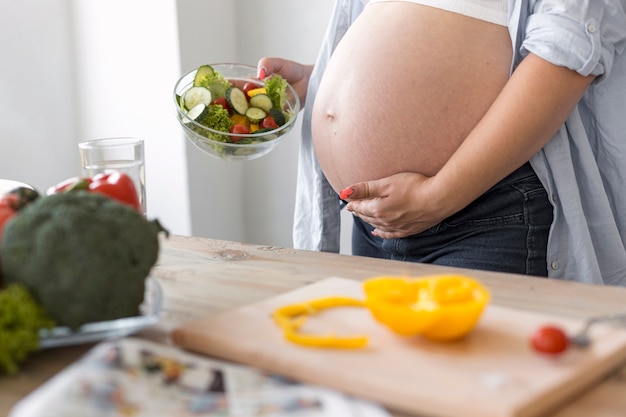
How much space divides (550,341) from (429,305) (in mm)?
106

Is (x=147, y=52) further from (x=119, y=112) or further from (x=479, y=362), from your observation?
(x=479, y=362)

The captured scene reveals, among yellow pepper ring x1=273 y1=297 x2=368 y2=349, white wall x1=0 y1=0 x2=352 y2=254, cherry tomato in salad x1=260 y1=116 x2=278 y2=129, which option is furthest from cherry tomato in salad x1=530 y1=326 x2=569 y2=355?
white wall x1=0 y1=0 x2=352 y2=254

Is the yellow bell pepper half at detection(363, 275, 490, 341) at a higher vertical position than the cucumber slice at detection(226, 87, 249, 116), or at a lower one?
lower

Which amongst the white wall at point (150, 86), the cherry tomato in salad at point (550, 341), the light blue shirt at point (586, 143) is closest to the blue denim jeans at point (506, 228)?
the light blue shirt at point (586, 143)

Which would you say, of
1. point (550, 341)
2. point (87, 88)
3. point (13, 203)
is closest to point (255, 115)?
point (13, 203)

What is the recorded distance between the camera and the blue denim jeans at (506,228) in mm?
1289

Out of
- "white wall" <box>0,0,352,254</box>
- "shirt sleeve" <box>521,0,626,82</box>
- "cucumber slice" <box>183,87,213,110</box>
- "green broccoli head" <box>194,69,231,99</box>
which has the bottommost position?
"white wall" <box>0,0,352,254</box>

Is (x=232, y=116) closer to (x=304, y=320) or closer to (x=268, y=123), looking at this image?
(x=268, y=123)

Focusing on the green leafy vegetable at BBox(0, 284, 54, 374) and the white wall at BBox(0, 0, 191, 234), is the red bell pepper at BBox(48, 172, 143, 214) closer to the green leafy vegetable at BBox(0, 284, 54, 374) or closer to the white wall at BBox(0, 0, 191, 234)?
the green leafy vegetable at BBox(0, 284, 54, 374)

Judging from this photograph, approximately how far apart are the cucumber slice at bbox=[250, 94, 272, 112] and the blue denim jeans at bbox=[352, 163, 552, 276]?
36 cm

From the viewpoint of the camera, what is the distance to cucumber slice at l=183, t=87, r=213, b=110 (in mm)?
1348

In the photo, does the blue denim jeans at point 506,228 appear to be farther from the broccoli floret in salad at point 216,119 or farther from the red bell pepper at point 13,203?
the red bell pepper at point 13,203

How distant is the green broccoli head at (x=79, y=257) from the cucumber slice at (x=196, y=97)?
2.10 feet

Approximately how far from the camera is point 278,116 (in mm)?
1347
